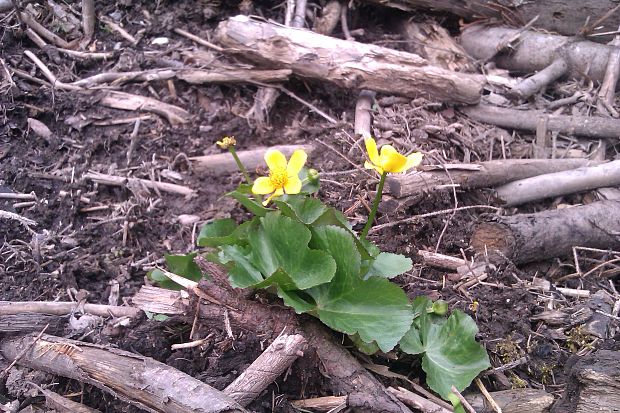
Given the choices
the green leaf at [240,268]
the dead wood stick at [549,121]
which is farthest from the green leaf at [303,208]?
the dead wood stick at [549,121]

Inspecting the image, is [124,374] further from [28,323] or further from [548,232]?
[548,232]

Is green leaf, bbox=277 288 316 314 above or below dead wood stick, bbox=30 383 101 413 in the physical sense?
above

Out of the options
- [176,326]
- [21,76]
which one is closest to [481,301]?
[176,326]

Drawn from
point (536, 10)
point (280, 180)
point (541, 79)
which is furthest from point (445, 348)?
point (536, 10)

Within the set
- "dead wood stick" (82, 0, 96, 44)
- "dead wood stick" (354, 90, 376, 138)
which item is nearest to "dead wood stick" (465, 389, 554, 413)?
"dead wood stick" (354, 90, 376, 138)

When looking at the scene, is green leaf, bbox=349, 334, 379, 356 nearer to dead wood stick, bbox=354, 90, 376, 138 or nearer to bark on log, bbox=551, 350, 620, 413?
bark on log, bbox=551, 350, 620, 413

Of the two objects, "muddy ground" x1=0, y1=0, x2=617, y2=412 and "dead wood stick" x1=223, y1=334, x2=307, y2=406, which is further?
"muddy ground" x1=0, y1=0, x2=617, y2=412
